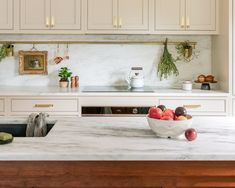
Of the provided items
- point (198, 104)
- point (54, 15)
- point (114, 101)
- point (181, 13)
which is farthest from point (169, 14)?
point (54, 15)

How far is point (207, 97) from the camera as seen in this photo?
3941 mm

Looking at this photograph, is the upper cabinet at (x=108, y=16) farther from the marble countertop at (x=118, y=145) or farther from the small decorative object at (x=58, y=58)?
the marble countertop at (x=118, y=145)

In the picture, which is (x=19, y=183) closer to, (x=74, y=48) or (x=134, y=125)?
(x=134, y=125)

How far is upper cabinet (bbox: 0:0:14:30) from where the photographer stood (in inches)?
163

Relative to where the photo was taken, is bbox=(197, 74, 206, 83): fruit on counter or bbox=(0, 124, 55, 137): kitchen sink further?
bbox=(197, 74, 206, 83): fruit on counter

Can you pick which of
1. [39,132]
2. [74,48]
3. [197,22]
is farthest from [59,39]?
[39,132]

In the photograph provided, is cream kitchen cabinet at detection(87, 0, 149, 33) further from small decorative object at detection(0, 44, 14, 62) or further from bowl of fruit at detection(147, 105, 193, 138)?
bowl of fruit at detection(147, 105, 193, 138)

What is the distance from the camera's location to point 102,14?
13.6 ft

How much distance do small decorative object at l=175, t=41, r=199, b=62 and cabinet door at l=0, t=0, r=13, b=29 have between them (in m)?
1.97

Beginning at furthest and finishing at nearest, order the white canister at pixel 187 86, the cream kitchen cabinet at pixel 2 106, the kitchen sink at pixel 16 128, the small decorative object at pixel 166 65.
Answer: the small decorative object at pixel 166 65 → the white canister at pixel 187 86 → the cream kitchen cabinet at pixel 2 106 → the kitchen sink at pixel 16 128

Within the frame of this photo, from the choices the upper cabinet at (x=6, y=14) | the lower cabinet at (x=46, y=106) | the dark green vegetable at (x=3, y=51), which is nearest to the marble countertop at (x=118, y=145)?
the lower cabinet at (x=46, y=106)

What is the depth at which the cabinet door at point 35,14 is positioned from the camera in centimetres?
413

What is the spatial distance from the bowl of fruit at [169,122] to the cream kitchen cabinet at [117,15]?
7.59ft

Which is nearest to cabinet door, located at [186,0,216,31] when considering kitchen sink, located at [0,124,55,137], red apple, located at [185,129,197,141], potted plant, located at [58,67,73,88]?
potted plant, located at [58,67,73,88]
